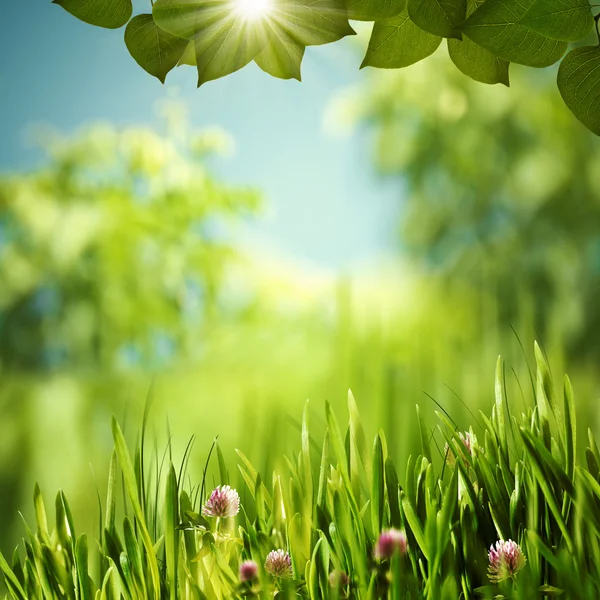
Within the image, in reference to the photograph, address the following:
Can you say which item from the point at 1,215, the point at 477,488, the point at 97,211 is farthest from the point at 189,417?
the point at 1,215

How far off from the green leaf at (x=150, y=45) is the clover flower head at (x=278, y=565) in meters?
0.43

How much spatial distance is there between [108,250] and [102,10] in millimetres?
2414

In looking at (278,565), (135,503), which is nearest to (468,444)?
(278,565)

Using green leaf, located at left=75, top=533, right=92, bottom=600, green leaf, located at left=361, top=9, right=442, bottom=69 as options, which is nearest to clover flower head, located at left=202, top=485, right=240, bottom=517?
green leaf, located at left=75, top=533, right=92, bottom=600

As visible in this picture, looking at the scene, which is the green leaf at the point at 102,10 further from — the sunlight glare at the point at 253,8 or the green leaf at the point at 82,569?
the green leaf at the point at 82,569

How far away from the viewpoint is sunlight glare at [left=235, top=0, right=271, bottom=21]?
1.34 feet

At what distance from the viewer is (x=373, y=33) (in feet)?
1.29

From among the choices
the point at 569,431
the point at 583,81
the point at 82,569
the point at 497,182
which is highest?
the point at 497,182

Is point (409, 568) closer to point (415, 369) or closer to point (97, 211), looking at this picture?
point (415, 369)

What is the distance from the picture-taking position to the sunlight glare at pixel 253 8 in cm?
41

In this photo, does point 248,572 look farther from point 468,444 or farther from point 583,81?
point 583,81

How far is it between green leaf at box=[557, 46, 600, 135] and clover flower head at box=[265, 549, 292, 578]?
1.45 feet

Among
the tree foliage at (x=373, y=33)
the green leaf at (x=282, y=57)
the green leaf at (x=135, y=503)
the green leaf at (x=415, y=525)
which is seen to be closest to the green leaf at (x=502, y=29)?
the tree foliage at (x=373, y=33)

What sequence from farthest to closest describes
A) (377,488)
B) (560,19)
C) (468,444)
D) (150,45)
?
(468,444)
(377,488)
(150,45)
(560,19)
